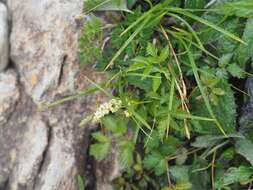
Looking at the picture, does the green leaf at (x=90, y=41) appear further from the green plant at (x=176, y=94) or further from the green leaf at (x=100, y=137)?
the green leaf at (x=100, y=137)

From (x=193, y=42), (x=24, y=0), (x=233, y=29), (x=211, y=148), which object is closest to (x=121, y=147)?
(x=211, y=148)

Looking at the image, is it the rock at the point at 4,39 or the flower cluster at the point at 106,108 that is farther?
the rock at the point at 4,39

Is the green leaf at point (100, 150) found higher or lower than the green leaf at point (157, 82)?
lower

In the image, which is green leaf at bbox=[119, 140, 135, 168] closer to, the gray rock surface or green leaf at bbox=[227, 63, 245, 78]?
the gray rock surface

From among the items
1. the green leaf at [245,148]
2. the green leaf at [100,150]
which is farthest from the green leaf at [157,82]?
the green leaf at [245,148]

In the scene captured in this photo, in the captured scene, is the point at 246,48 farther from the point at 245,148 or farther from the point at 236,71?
the point at 245,148

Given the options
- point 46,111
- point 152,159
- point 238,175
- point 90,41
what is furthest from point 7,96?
point 238,175

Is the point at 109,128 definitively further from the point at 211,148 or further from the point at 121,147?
the point at 211,148
